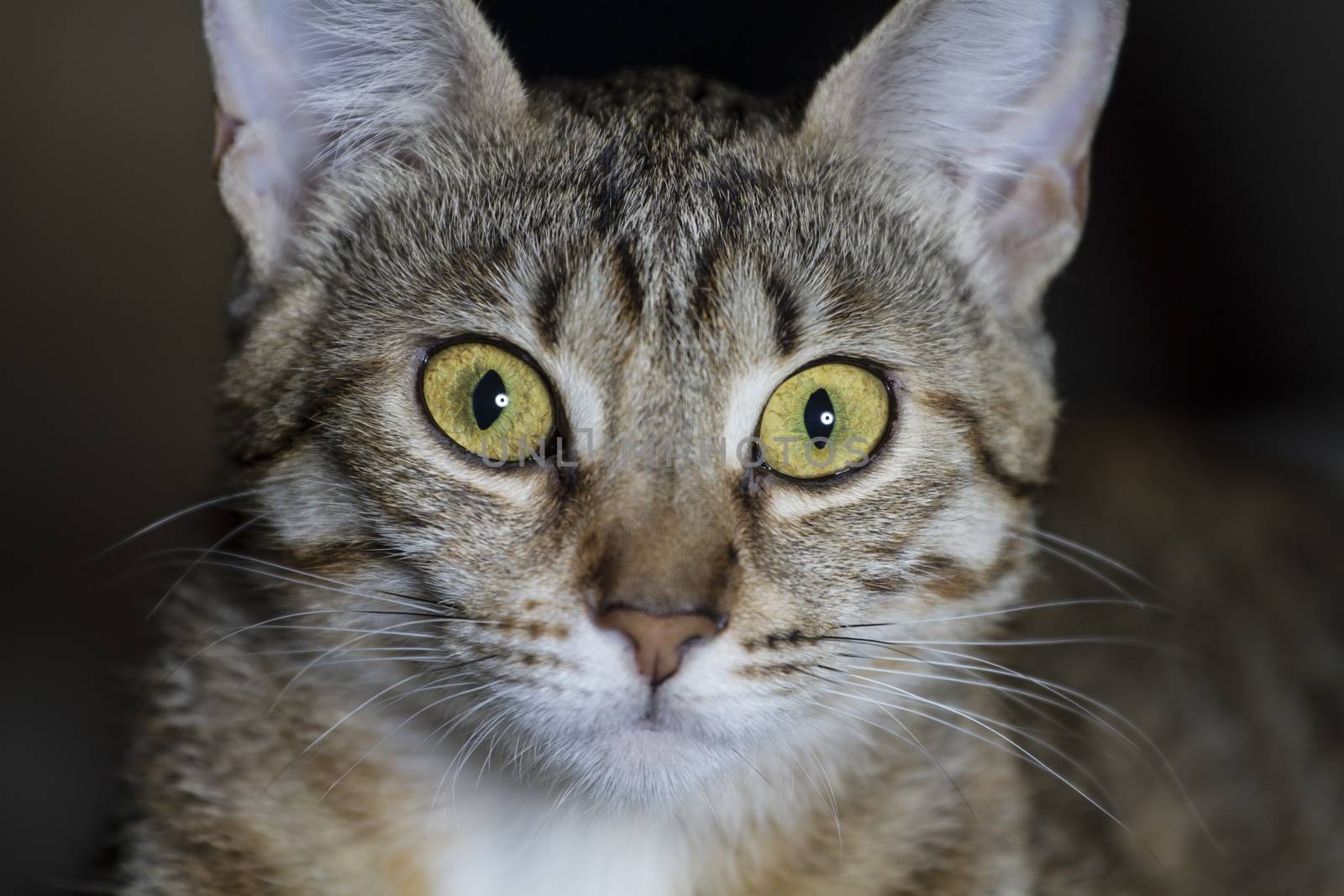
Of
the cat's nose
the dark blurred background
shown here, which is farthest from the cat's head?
the dark blurred background

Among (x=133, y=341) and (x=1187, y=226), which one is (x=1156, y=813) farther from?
→ (x=133, y=341)

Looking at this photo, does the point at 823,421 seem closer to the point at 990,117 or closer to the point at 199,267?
the point at 990,117

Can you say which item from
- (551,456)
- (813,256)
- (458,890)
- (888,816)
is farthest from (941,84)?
(458,890)

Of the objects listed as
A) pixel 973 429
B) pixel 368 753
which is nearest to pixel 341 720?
pixel 368 753

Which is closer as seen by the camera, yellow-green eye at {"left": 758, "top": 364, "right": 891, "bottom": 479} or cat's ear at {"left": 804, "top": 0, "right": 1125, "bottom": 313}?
yellow-green eye at {"left": 758, "top": 364, "right": 891, "bottom": 479}

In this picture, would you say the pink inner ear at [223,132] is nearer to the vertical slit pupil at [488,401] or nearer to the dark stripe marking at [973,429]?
the vertical slit pupil at [488,401]

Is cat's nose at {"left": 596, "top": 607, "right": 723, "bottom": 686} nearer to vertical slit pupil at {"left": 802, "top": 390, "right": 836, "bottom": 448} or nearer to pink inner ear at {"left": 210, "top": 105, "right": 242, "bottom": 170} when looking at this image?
vertical slit pupil at {"left": 802, "top": 390, "right": 836, "bottom": 448}

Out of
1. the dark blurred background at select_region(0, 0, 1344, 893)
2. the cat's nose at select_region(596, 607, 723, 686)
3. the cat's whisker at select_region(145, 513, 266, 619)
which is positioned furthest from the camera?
the dark blurred background at select_region(0, 0, 1344, 893)
